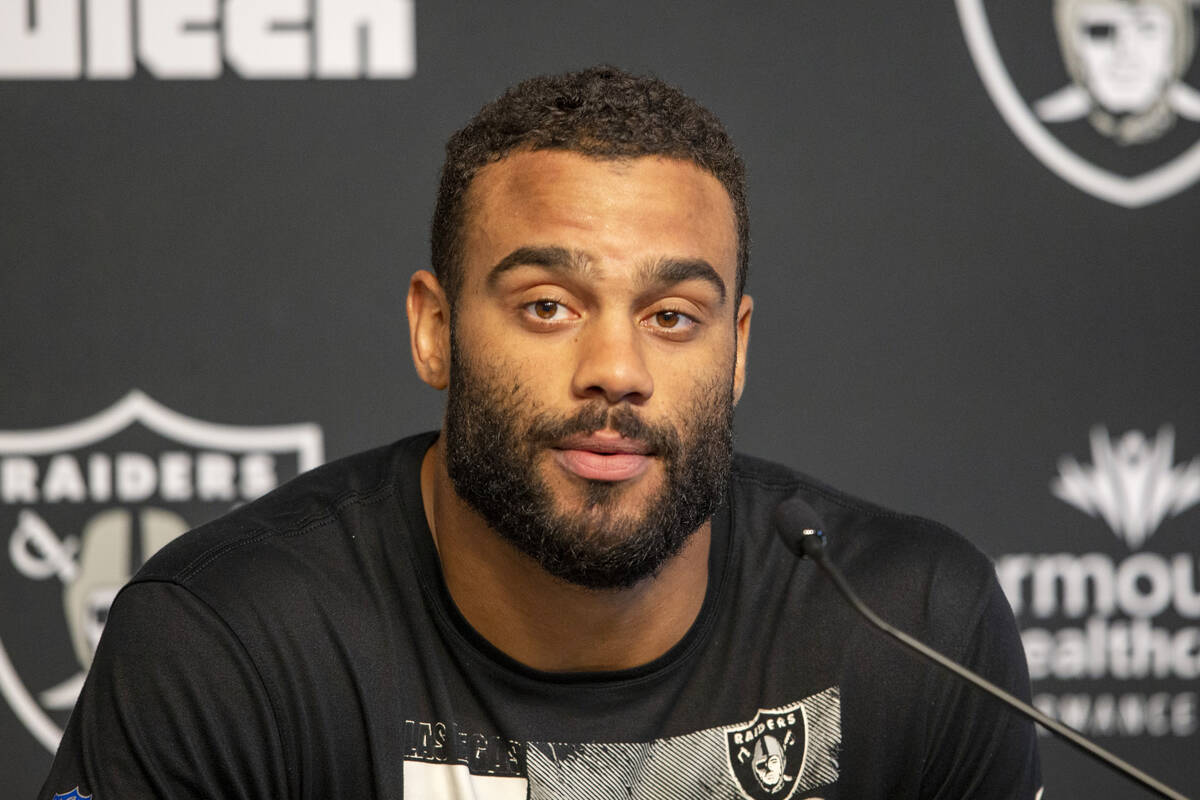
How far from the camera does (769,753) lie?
148cm

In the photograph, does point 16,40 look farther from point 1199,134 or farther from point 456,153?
point 1199,134

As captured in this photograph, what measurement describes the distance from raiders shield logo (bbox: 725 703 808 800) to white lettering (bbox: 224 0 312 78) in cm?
133

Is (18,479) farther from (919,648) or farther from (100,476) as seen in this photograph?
(919,648)

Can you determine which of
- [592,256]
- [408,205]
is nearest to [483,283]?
[592,256]

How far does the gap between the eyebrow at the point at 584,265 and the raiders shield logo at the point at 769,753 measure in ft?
1.61

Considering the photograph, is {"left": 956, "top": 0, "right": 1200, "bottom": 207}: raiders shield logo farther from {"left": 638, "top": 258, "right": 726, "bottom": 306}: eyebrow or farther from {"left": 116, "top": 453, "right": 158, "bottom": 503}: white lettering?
{"left": 116, "top": 453, "right": 158, "bottom": 503}: white lettering

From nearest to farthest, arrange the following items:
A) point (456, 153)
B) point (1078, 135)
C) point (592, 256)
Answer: point (592, 256) → point (456, 153) → point (1078, 135)

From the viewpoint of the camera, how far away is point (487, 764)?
1.41m

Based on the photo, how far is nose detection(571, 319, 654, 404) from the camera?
1333 millimetres

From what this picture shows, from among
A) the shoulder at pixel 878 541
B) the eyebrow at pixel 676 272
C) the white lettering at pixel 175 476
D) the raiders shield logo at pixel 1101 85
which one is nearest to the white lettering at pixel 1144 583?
the raiders shield logo at pixel 1101 85

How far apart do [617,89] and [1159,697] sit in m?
1.51

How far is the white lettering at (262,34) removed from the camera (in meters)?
2.17

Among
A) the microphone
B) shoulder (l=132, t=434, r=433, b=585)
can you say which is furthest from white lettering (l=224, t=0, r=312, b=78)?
the microphone

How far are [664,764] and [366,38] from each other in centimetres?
131
